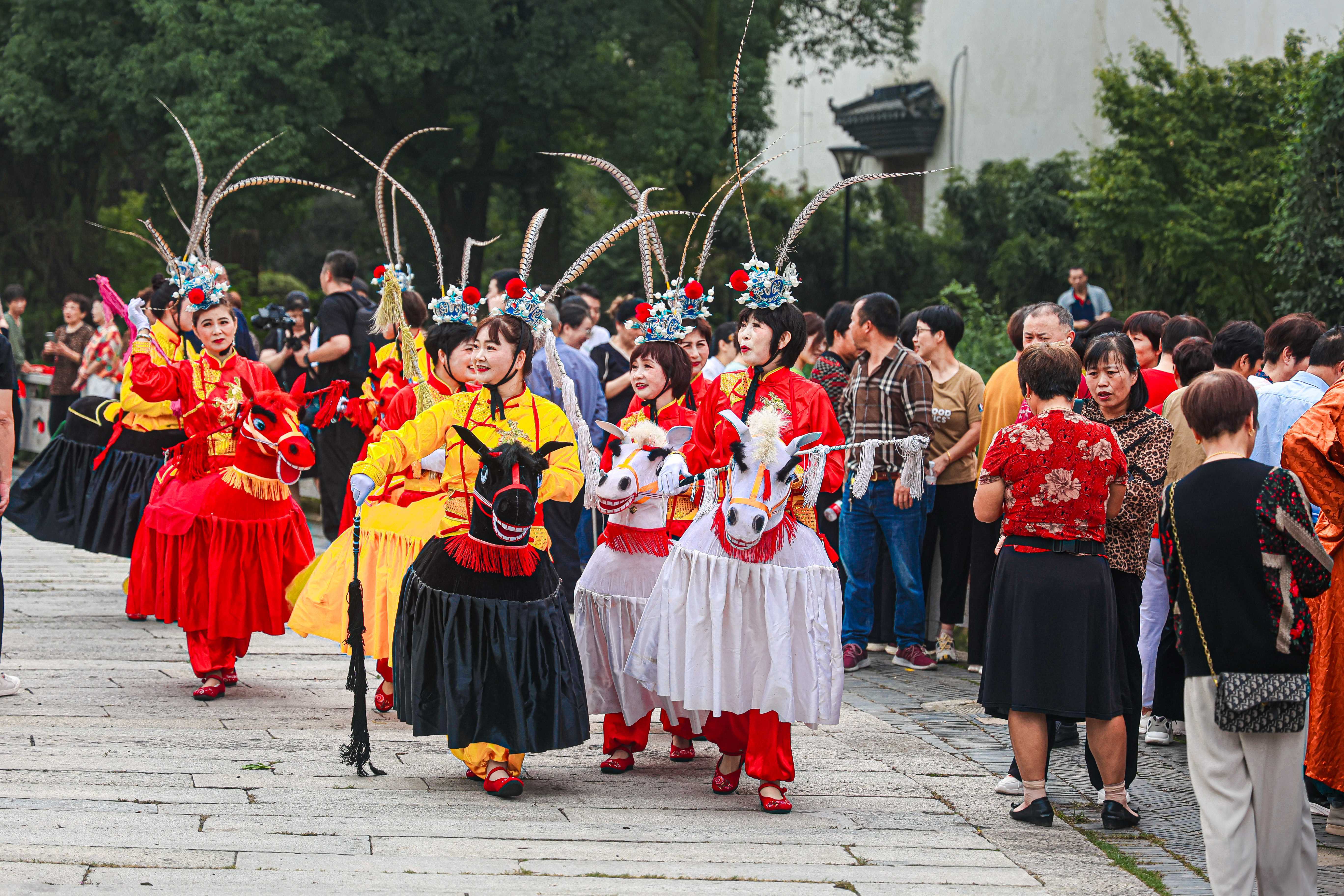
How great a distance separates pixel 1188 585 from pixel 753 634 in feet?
5.18

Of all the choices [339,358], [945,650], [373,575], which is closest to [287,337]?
[339,358]

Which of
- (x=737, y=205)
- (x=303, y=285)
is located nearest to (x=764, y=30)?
(x=737, y=205)

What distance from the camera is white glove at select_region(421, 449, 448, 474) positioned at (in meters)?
5.40

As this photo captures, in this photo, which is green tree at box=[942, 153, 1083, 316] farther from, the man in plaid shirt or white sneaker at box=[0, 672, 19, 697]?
white sneaker at box=[0, 672, 19, 697]

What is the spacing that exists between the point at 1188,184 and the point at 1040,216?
17.7 ft

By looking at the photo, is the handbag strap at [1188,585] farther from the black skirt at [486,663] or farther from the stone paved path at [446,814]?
the black skirt at [486,663]

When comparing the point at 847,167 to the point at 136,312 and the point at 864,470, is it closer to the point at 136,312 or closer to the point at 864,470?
the point at 136,312

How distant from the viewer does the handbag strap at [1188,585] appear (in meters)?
4.06

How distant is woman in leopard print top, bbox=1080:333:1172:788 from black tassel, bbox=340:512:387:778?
2.73 m

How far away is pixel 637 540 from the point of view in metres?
5.65

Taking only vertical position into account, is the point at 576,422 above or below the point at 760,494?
above

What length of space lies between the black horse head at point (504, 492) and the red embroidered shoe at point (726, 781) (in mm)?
1200

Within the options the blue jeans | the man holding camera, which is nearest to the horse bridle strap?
the blue jeans

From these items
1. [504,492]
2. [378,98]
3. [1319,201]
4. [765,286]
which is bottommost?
[504,492]
